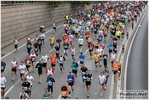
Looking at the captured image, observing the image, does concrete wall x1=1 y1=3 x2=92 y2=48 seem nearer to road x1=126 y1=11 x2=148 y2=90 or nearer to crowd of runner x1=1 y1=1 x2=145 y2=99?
crowd of runner x1=1 y1=1 x2=145 y2=99

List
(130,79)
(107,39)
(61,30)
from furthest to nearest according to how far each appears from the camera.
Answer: (61,30), (107,39), (130,79)

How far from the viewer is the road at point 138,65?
23.7m

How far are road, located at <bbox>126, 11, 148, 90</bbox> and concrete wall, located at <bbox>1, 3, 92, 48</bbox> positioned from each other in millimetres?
10820

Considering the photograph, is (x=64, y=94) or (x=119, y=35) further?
(x=119, y=35)

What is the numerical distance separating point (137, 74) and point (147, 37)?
20248mm

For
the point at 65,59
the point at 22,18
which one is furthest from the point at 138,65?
the point at 22,18

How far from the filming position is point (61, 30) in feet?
148

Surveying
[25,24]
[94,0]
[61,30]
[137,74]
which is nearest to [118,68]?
[137,74]

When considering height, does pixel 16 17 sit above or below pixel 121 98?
above

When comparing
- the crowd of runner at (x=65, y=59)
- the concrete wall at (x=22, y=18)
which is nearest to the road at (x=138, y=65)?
the crowd of runner at (x=65, y=59)

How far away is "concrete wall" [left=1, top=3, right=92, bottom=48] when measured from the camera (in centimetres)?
3378

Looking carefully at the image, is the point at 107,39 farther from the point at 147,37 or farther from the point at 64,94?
the point at 64,94

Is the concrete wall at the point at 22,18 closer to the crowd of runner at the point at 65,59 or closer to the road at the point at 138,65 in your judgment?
the crowd of runner at the point at 65,59

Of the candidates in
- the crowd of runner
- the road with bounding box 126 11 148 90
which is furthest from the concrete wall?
the road with bounding box 126 11 148 90
